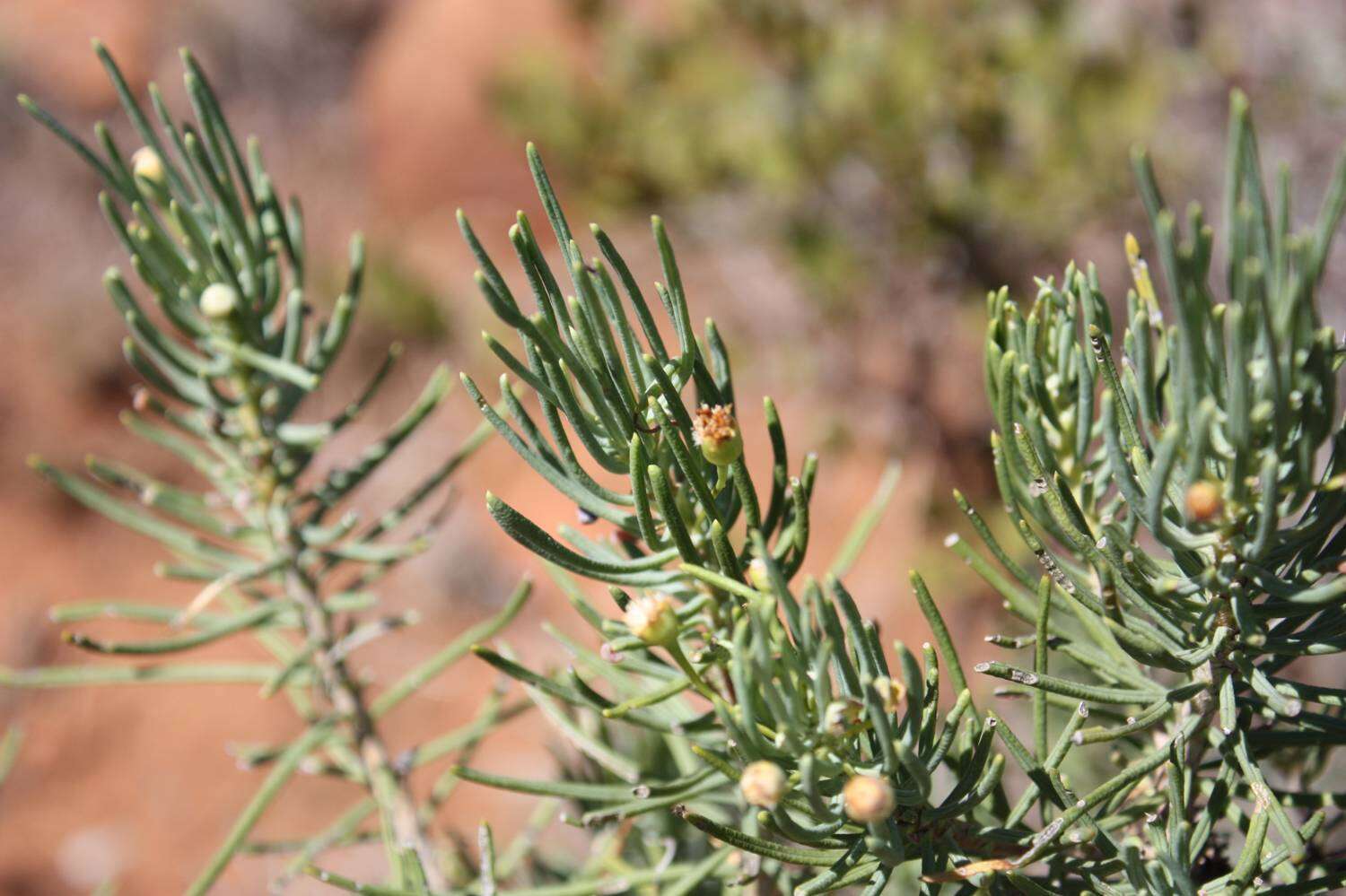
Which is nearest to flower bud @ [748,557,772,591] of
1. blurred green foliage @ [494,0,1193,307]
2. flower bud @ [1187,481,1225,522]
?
flower bud @ [1187,481,1225,522]

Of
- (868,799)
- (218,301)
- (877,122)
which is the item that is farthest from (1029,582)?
(877,122)

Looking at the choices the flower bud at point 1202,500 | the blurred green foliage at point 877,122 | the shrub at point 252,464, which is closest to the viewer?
the flower bud at point 1202,500

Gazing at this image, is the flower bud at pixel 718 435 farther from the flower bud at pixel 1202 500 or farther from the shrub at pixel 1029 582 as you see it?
the flower bud at pixel 1202 500

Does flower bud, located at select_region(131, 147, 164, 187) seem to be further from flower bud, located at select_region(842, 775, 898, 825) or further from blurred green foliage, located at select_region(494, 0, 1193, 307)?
blurred green foliage, located at select_region(494, 0, 1193, 307)

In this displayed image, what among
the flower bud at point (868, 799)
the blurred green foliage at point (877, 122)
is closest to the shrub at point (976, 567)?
the flower bud at point (868, 799)

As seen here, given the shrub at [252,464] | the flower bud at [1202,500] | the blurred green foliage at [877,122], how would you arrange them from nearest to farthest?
the flower bud at [1202,500]
the shrub at [252,464]
the blurred green foliage at [877,122]

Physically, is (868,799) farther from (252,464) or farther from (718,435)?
(252,464)
